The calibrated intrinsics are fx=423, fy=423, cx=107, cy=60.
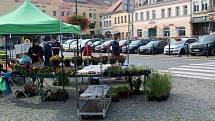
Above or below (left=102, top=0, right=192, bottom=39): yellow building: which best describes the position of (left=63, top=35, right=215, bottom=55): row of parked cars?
below

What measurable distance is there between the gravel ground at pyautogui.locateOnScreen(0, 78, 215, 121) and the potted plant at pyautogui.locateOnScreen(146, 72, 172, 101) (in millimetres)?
240

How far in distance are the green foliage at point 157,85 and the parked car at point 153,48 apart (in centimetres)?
2741

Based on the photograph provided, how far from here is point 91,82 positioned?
14.1 meters

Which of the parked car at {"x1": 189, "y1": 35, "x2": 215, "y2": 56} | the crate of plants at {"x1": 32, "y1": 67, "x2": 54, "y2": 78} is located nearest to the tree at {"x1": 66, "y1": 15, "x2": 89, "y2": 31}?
the parked car at {"x1": 189, "y1": 35, "x2": 215, "y2": 56}

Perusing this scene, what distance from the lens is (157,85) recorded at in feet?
37.2

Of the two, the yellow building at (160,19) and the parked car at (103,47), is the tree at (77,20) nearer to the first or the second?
the yellow building at (160,19)

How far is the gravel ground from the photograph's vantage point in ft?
31.1

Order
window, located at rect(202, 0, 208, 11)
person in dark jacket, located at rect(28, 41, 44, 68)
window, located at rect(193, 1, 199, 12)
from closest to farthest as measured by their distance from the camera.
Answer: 1. person in dark jacket, located at rect(28, 41, 44, 68)
2. window, located at rect(202, 0, 208, 11)
3. window, located at rect(193, 1, 199, 12)

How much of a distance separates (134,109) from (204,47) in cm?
2289

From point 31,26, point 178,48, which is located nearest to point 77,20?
point 178,48

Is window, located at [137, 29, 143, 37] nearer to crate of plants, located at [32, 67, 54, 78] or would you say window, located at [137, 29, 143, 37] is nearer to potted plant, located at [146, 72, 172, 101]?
crate of plants, located at [32, 67, 54, 78]

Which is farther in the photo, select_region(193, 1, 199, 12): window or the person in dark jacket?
select_region(193, 1, 199, 12): window

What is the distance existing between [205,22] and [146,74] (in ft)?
167

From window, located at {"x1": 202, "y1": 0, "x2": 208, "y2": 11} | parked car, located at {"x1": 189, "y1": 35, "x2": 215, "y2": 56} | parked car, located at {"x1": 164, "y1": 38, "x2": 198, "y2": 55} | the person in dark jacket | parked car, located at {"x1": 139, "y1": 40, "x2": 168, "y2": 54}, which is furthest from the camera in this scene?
window, located at {"x1": 202, "y1": 0, "x2": 208, "y2": 11}
